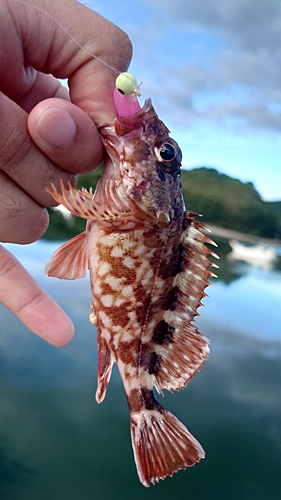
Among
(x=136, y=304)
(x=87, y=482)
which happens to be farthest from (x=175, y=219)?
(x=87, y=482)

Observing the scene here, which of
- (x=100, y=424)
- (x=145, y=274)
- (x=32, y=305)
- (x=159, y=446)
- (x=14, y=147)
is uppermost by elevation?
(x=14, y=147)

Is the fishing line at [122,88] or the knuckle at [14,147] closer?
the fishing line at [122,88]

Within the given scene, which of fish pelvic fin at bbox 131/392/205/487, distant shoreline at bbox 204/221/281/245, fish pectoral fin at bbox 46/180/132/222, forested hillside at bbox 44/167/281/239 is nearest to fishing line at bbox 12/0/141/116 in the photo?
fish pectoral fin at bbox 46/180/132/222

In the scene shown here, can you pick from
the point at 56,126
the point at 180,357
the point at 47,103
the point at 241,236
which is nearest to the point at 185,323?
the point at 180,357

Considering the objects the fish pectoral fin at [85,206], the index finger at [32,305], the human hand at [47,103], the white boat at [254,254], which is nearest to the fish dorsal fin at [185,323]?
the fish pectoral fin at [85,206]

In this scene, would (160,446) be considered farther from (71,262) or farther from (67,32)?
(67,32)

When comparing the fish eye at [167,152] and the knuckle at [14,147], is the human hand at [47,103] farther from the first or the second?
the fish eye at [167,152]
